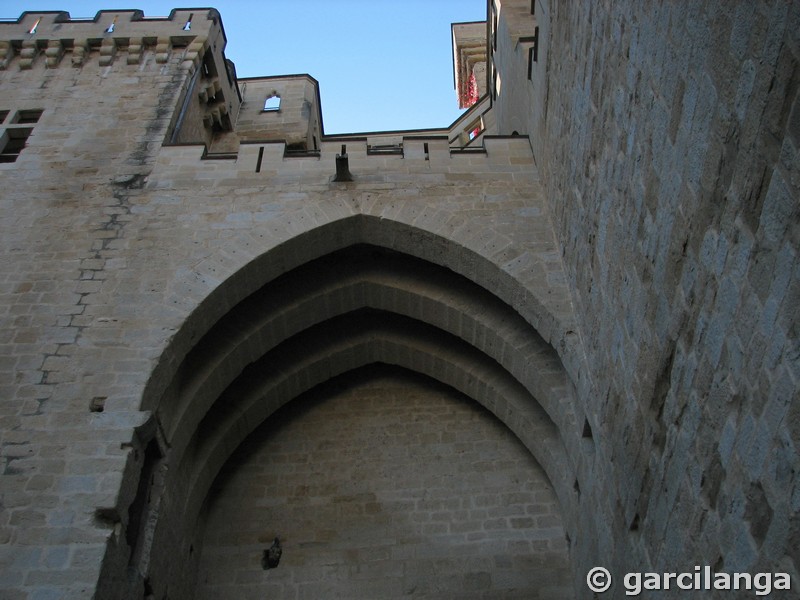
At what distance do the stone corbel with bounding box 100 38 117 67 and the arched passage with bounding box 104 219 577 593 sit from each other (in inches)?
158

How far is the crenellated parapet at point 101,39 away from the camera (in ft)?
28.8

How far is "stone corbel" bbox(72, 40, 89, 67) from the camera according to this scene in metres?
8.75

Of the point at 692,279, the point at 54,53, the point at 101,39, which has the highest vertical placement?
the point at 101,39

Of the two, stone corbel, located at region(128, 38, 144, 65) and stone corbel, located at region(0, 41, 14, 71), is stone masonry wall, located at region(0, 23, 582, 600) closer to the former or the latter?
stone corbel, located at region(128, 38, 144, 65)

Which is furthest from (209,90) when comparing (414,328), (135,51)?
(414,328)

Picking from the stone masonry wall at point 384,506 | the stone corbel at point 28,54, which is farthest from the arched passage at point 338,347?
the stone corbel at point 28,54

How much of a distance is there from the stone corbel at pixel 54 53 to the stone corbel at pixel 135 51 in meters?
0.80

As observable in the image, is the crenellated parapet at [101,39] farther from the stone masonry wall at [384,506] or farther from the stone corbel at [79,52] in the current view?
the stone masonry wall at [384,506]

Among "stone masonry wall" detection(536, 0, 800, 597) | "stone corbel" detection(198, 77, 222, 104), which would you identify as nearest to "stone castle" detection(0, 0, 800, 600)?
"stone masonry wall" detection(536, 0, 800, 597)

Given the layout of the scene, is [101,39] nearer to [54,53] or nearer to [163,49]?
[54,53]

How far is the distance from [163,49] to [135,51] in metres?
0.32

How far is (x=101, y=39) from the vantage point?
8.95 meters

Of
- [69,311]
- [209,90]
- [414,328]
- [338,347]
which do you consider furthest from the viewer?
[209,90]

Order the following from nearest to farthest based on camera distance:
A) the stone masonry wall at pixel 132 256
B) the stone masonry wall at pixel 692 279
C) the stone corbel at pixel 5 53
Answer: the stone masonry wall at pixel 692 279 < the stone masonry wall at pixel 132 256 < the stone corbel at pixel 5 53
